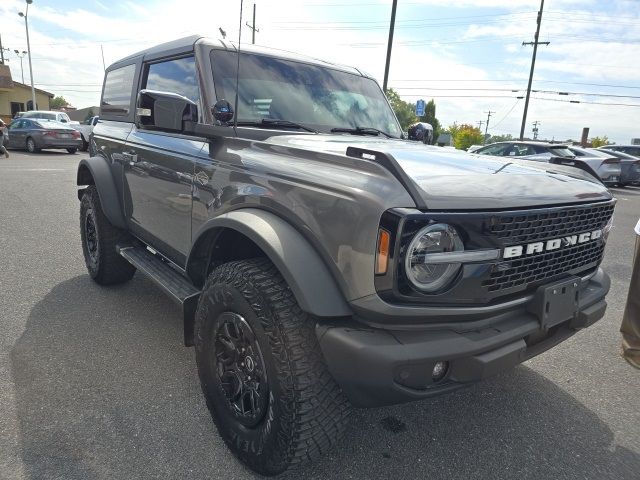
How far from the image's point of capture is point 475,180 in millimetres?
1885

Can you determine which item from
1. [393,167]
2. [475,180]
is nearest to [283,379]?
[393,167]

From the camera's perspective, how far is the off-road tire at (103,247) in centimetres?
392

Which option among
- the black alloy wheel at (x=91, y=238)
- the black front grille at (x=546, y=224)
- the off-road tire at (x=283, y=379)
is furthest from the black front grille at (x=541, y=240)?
the black alloy wheel at (x=91, y=238)

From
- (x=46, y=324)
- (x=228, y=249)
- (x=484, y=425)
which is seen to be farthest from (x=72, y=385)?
(x=484, y=425)

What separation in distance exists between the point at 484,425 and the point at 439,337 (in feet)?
3.66

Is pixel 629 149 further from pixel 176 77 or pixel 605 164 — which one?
pixel 176 77

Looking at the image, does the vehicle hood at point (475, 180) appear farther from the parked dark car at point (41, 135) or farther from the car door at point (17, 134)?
the car door at point (17, 134)

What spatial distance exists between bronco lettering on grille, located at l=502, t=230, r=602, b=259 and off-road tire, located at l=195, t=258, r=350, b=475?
83 centimetres

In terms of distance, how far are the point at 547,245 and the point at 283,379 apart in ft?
4.04

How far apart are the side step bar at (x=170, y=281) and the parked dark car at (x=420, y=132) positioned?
2.29m

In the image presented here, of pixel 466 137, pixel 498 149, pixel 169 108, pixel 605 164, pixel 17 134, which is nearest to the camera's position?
pixel 169 108

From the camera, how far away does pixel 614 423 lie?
8.43ft

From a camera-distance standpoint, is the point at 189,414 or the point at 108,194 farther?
the point at 108,194

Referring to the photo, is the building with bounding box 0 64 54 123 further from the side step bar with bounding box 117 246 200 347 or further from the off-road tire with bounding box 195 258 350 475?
the off-road tire with bounding box 195 258 350 475
